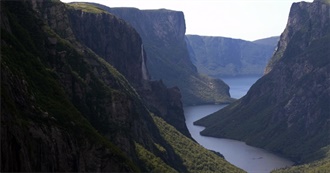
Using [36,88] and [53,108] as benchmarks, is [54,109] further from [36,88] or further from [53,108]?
[36,88]

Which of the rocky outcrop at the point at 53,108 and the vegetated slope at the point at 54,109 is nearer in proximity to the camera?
the rocky outcrop at the point at 53,108

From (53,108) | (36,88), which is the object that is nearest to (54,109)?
(53,108)

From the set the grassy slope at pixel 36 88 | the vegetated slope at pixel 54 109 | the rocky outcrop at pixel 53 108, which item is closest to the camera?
the rocky outcrop at pixel 53 108

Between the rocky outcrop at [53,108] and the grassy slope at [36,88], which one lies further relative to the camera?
the grassy slope at [36,88]

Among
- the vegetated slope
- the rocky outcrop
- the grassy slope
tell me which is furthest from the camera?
the grassy slope

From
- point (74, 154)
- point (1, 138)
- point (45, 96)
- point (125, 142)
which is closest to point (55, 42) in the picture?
point (125, 142)

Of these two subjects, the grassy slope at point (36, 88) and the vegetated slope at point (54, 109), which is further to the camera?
the grassy slope at point (36, 88)

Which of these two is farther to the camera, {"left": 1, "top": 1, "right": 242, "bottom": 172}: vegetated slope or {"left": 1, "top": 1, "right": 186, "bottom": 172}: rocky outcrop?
{"left": 1, "top": 1, "right": 242, "bottom": 172}: vegetated slope

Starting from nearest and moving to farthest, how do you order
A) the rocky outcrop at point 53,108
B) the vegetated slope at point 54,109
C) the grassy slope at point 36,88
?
the rocky outcrop at point 53,108 < the vegetated slope at point 54,109 < the grassy slope at point 36,88

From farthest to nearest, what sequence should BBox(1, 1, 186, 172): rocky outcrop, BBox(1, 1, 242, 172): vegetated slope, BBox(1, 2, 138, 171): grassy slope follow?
BBox(1, 2, 138, 171): grassy slope
BBox(1, 1, 242, 172): vegetated slope
BBox(1, 1, 186, 172): rocky outcrop
